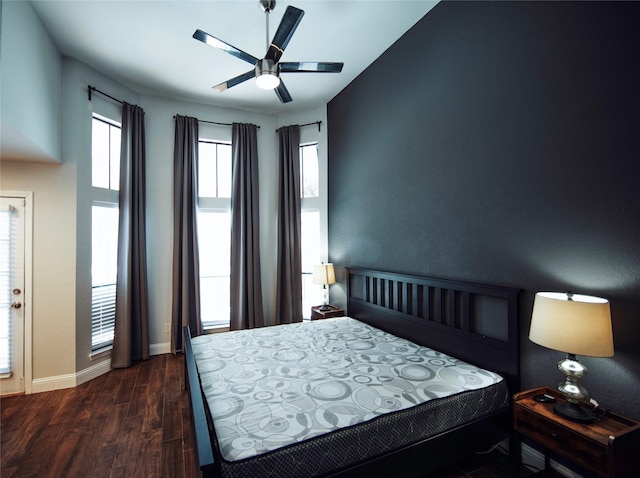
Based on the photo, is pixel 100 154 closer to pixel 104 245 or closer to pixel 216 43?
pixel 104 245

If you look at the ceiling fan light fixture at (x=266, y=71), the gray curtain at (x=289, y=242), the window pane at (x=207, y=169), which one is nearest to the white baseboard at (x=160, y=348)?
the gray curtain at (x=289, y=242)

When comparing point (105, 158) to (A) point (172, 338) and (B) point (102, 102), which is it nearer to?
(B) point (102, 102)

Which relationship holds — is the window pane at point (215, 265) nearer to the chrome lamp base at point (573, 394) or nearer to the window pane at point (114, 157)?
the window pane at point (114, 157)

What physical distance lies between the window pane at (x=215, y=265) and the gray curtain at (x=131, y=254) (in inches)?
29.8

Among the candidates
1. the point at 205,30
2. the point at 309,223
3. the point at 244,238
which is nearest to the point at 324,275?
the point at 309,223

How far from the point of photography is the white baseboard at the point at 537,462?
175cm

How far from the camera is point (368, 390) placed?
1786mm

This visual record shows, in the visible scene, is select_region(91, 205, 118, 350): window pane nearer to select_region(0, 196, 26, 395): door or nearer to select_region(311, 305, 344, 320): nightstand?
select_region(0, 196, 26, 395): door

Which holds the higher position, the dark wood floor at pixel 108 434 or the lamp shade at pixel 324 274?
the lamp shade at pixel 324 274

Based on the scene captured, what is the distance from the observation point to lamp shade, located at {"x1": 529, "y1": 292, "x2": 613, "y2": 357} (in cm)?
138

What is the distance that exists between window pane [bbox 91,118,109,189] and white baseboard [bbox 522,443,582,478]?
473 cm

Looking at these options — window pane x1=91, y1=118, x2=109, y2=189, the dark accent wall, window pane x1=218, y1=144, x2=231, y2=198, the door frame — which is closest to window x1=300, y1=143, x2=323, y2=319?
window pane x1=218, y1=144, x2=231, y2=198

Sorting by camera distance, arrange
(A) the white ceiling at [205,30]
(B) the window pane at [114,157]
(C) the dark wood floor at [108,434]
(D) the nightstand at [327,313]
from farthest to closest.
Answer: (D) the nightstand at [327,313] < (B) the window pane at [114,157] < (A) the white ceiling at [205,30] < (C) the dark wood floor at [108,434]

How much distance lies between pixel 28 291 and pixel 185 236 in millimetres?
1639
